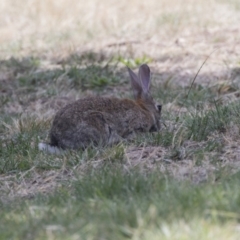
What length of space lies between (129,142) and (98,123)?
0.36m

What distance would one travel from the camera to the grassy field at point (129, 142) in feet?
15.0

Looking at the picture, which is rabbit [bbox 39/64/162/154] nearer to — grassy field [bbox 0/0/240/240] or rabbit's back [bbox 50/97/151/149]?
rabbit's back [bbox 50/97/151/149]

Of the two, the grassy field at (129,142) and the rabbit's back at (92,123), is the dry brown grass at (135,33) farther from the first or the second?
the rabbit's back at (92,123)

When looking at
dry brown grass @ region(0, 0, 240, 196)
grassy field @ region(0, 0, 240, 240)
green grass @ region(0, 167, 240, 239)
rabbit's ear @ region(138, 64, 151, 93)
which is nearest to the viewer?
green grass @ region(0, 167, 240, 239)

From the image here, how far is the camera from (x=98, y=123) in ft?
23.7

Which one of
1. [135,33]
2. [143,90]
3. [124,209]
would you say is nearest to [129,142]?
[143,90]

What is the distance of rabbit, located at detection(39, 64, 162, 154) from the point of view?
7.12 metres

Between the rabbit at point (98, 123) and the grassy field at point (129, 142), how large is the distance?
0.24 meters

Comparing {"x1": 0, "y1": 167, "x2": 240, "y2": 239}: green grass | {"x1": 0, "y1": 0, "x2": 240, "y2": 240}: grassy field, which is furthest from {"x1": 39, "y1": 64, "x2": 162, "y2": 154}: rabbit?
{"x1": 0, "y1": 167, "x2": 240, "y2": 239}: green grass

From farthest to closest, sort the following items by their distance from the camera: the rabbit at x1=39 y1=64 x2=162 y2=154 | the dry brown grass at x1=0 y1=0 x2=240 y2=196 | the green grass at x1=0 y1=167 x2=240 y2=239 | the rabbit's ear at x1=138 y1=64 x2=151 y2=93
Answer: the dry brown grass at x1=0 y1=0 x2=240 y2=196 → the rabbit's ear at x1=138 y1=64 x2=151 y2=93 → the rabbit at x1=39 y1=64 x2=162 y2=154 → the green grass at x1=0 y1=167 x2=240 y2=239

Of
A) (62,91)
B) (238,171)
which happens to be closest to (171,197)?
(238,171)

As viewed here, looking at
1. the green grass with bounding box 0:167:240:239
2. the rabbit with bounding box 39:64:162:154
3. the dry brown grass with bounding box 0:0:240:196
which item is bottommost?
the dry brown grass with bounding box 0:0:240:196

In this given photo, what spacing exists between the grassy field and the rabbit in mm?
245

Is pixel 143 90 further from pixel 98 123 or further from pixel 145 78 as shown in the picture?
pixel 98 123
